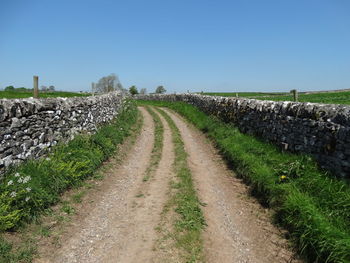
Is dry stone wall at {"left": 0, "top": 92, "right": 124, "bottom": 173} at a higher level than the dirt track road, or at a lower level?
higher

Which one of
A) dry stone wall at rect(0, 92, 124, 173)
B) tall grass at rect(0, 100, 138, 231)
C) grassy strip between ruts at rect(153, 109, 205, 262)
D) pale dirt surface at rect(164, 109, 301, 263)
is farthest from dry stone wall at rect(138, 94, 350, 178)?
dry stone wall at rect(0, 92, 124, 173)

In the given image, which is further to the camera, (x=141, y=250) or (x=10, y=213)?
(x=10, y=213)

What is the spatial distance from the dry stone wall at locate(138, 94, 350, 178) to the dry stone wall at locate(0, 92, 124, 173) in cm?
740

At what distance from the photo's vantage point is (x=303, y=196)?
6.07 metres

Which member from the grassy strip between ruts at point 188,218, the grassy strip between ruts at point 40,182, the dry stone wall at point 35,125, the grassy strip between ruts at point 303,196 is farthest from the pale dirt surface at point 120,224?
the grassy strip between ruts at point 303,196

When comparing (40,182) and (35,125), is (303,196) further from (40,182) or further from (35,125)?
(35,125)

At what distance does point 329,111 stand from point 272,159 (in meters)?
2.17

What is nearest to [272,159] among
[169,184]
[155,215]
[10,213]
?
[169,184]

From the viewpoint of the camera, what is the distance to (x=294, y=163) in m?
7.66

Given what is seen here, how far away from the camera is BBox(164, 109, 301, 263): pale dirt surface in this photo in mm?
5145

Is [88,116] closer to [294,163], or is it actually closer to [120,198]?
[120,198]

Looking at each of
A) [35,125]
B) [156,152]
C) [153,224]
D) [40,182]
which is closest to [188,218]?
[153,224]

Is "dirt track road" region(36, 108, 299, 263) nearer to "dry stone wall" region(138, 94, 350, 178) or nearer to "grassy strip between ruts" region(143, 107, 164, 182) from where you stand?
"grassy strip between ruts" region(143, 107, 164, 182)

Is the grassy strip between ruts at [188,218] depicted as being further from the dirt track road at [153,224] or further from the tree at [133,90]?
the tree at [133,90]
